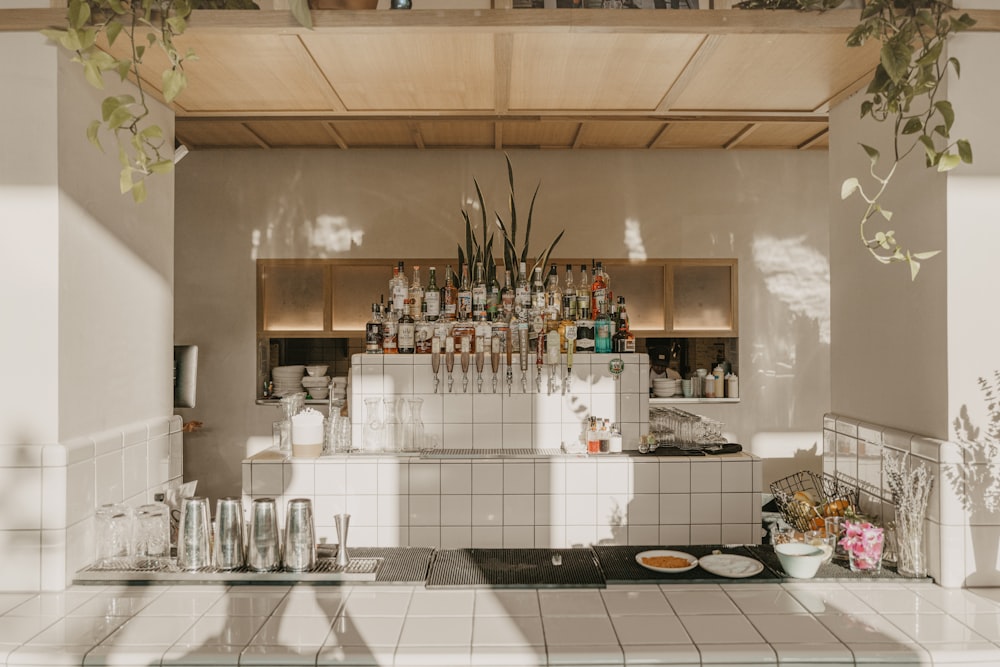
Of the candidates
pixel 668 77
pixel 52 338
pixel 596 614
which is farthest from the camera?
pixel 668 77

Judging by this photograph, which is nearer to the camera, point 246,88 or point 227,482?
point 246,88

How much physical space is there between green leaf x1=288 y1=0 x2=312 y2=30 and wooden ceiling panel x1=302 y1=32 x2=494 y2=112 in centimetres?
9

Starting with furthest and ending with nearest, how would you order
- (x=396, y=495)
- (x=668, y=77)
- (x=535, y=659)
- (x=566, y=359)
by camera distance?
(x=566, y=359) → (x=396, y=495) → (x=668, y=77) → (x=535, y=659)

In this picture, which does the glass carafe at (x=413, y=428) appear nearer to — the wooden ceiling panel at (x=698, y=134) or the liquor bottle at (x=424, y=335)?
the liquor bottle at (x=424, y=335)

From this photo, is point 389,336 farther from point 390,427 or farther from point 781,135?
point 781,135

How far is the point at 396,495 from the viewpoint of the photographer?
10.4ft

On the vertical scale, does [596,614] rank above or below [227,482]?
above

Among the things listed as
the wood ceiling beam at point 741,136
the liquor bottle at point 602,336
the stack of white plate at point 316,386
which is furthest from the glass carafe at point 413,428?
the wood ceiling beam at point 741,136

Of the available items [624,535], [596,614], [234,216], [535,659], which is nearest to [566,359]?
[624,535]

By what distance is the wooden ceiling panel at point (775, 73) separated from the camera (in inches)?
83.0

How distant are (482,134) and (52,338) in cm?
322

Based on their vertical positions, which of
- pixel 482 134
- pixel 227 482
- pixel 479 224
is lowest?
pixel 227 482

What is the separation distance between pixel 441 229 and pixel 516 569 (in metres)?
3.37

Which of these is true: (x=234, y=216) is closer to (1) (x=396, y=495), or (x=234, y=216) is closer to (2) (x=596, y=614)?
(1) (x=396, y=495)
